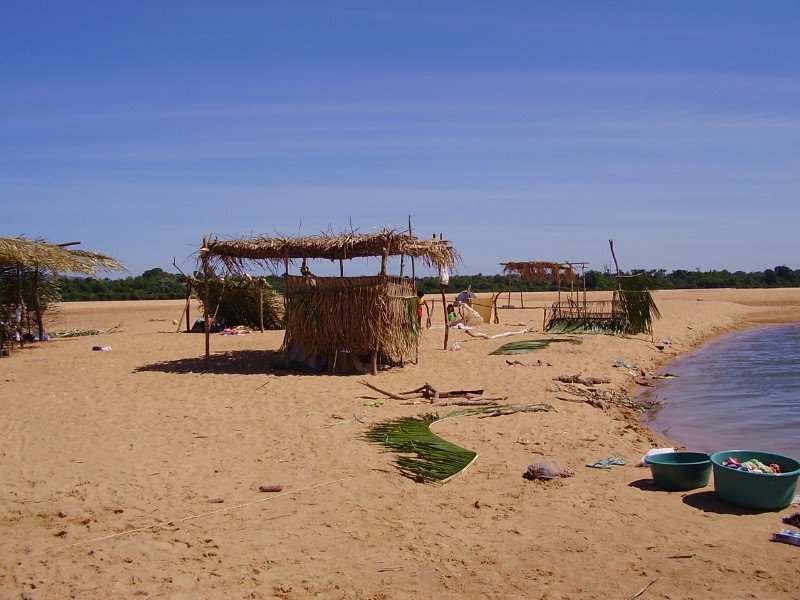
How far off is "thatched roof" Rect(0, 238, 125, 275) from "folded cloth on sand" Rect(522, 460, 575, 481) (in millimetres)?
11053

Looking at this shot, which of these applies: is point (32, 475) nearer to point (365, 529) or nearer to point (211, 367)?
point (365, 529)

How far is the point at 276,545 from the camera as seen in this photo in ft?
14.5

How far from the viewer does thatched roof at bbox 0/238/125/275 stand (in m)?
13.1

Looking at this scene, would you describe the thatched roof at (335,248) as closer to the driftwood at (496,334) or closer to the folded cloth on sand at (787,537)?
the driftwood at (496,334)

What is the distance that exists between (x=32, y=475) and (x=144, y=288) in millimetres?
40927

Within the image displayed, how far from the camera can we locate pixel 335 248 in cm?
1088

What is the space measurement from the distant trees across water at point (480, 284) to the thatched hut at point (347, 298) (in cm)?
2776

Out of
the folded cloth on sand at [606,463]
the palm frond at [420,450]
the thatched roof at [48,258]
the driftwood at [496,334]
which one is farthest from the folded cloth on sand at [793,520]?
the thatched roof at [48,258]

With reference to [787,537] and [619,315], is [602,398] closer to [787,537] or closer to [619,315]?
[787,537]

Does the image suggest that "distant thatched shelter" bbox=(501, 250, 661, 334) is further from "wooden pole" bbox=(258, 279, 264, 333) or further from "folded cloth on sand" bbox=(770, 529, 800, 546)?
"folded cloth on sand" bbox=(770, 529, 800, 546)

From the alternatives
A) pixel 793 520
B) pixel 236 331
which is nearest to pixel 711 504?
pixel 793 520

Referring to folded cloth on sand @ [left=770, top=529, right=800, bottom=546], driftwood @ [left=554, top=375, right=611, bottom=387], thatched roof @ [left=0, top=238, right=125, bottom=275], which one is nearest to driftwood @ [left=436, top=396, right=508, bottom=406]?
driftwood @ [left=554, top=375, right=611, bottom=387]

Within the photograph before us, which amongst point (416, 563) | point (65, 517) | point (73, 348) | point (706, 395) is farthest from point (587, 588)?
point (73, 348)

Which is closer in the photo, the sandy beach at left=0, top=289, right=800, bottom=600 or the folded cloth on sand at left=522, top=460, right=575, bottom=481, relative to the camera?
the sandy beach at left=0, top=289, right=800, bottom=600
